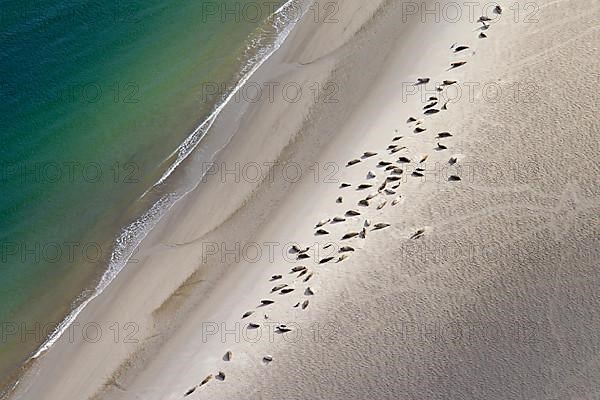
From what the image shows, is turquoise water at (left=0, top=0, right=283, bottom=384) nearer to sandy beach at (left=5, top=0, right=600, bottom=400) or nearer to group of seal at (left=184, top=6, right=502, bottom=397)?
sandy beach at (left=5, top=0, right=600, bottom=400)

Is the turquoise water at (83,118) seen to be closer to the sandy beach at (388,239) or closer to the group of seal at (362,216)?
the sandy beach at (388,239)

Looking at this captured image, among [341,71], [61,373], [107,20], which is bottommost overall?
[61,373]

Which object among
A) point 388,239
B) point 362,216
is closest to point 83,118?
point 362,216

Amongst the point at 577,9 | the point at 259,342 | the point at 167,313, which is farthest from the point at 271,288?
the point at 577,9

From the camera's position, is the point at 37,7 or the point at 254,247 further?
the point at 37,7

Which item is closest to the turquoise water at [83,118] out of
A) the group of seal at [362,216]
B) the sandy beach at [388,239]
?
the sandy beach at [388,239]

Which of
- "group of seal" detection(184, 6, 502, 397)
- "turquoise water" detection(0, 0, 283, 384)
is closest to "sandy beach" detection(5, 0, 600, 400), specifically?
"group of seal" detection(184, 6, 502, 397)

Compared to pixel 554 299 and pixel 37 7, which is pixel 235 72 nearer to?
pixel 37 7

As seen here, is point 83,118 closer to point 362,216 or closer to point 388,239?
point 362,216
